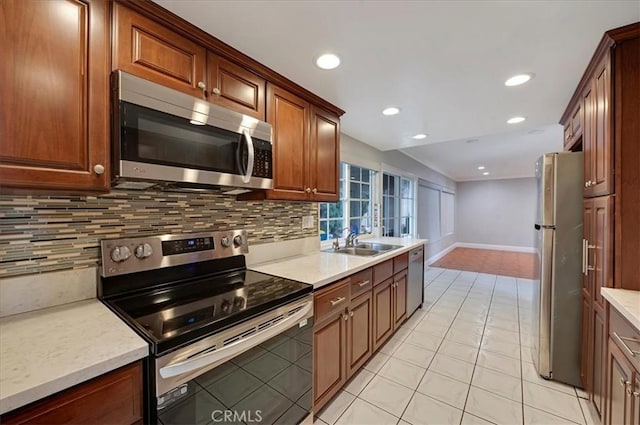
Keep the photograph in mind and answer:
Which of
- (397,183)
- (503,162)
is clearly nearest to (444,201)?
(503,162)

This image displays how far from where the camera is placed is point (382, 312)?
2.34 meters

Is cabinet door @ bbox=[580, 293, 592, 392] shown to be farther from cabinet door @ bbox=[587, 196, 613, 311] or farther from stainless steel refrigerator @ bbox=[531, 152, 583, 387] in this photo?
cabinet door @ bbox=[587, 196, 613, 311]

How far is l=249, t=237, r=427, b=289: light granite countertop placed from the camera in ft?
5.30

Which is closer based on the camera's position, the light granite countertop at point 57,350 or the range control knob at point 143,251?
the light granite countertop at point 57,350

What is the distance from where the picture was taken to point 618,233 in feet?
4.46

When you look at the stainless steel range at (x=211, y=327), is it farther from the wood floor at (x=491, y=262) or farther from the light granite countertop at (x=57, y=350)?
the wood floor at (x=491, y=262)

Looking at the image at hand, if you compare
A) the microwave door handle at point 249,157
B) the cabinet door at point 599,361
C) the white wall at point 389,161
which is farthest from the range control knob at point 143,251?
the cabinet door at point 599,361

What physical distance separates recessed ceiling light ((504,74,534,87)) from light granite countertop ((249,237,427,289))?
61.2 inches

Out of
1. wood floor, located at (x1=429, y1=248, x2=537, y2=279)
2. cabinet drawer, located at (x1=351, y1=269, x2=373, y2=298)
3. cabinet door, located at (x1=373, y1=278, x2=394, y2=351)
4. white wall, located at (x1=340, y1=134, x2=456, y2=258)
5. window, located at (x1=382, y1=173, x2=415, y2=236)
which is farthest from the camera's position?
wood floor, located at (x1=429, y1=248, x2=537, y2=279)

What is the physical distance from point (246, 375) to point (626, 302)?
172cm

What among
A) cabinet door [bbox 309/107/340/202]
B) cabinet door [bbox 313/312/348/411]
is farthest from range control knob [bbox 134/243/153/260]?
cabinet door [bbox 309/107/340/202]

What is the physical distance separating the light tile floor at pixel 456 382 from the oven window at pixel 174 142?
166 centimetres

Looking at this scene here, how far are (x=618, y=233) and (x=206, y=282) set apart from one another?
2.21 metres

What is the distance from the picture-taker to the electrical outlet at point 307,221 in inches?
96.1
